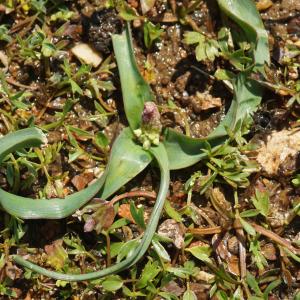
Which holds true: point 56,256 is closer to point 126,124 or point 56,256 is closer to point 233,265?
point 126,124

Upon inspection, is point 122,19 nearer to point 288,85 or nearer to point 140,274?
point 288,85

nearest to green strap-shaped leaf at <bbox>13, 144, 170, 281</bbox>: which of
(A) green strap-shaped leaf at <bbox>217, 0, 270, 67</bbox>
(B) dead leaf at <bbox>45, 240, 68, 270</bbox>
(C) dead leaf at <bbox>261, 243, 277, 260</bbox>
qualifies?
(B) dead leaf at <bbox>45, 240, 68, 270</bbox>

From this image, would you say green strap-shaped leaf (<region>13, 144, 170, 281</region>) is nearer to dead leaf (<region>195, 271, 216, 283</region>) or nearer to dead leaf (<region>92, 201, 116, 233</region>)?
dead leaf (<region>92, 201, 116, 233</region>)

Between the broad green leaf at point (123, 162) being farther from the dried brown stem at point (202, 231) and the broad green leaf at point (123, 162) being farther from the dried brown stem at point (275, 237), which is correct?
the dried brown stem at point (275, 237)

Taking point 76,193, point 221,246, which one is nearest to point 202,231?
point 221,246

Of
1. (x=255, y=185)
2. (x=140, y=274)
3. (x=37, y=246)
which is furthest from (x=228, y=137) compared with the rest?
(x=37, y=246)

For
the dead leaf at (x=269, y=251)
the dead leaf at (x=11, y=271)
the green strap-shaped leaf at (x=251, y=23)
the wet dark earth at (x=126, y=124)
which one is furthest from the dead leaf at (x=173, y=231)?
the green strap-shaped leaf at (x=251, y=23)
